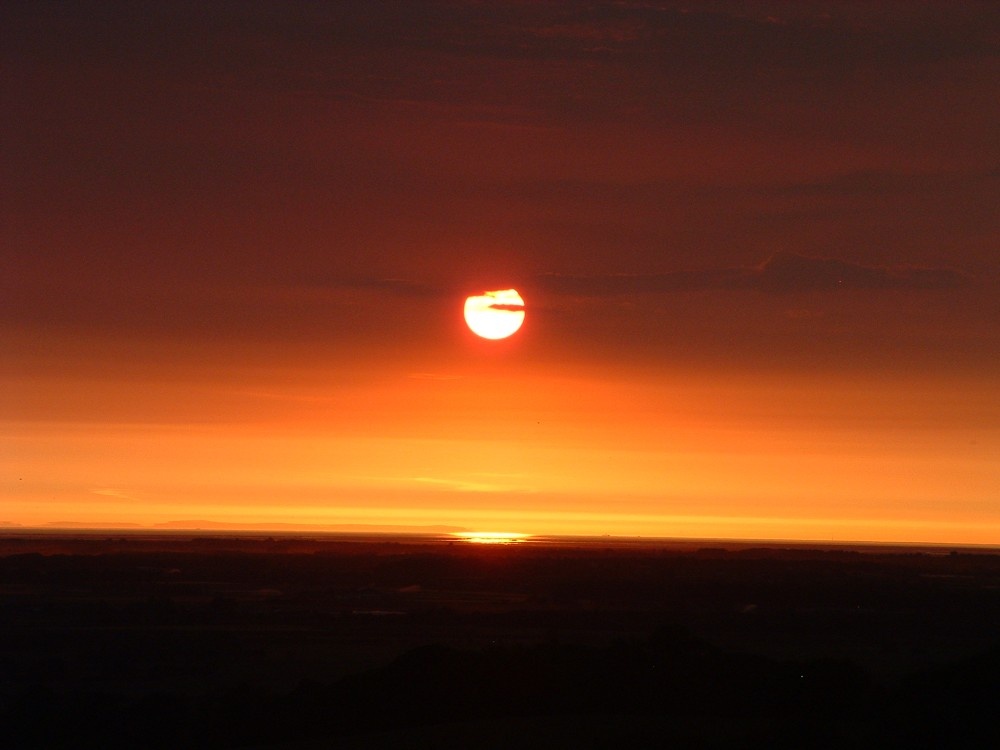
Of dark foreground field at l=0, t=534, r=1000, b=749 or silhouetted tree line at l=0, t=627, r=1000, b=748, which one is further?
silhouetted tree line at l=0, t=627, r=1000, b=748

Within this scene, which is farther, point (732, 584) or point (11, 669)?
point (732, 584)

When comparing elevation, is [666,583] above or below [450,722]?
above

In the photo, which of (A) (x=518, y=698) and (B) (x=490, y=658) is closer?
(A) (x=518, y=698)

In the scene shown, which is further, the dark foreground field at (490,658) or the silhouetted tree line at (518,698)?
the silhouetted tree line at (518,698)

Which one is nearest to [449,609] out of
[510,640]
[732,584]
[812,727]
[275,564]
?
[510,640]

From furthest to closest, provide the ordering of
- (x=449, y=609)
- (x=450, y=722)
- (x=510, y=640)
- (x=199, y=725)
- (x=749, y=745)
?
(x=449, y=609) → (x=510, y=640) → (x=199, y=725) → (x=450, y=722) → (x=749, y=745)

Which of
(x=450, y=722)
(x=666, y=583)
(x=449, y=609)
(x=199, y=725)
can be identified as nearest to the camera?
(x=450, y=722)

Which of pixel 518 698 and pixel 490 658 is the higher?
pixel 490 658

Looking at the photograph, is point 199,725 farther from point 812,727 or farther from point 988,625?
point 988,625
